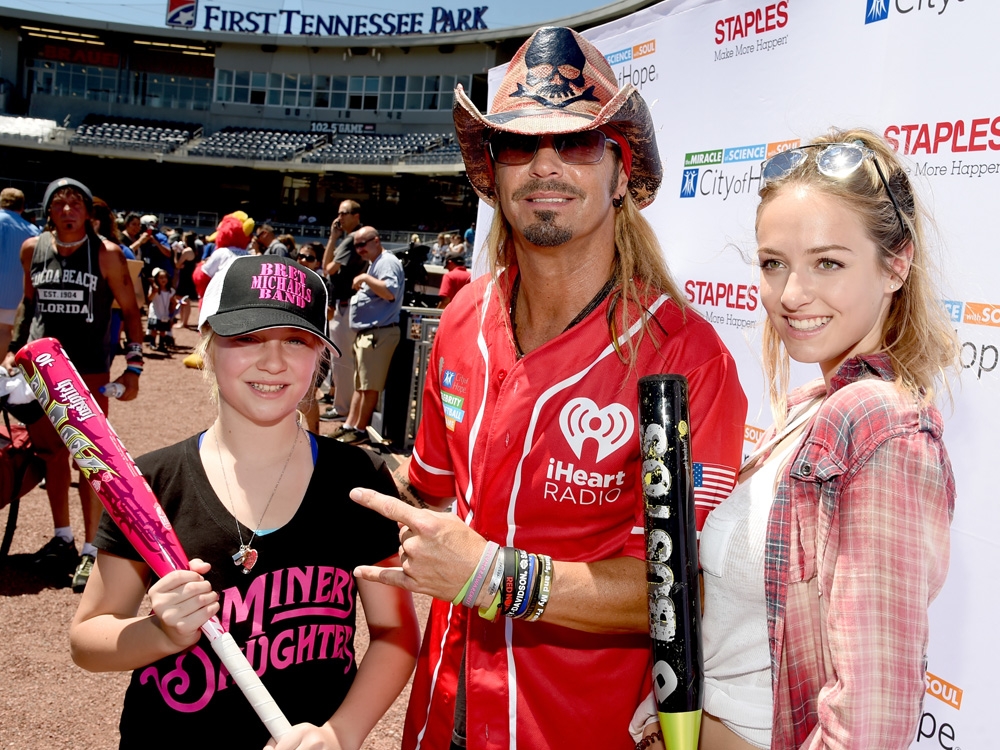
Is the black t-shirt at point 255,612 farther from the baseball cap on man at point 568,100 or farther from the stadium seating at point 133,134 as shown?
the stadium seating at point 133,134

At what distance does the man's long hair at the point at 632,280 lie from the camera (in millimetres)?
1992

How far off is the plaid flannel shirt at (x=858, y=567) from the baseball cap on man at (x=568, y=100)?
0.99m

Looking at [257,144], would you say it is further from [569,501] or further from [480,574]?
[480,574]

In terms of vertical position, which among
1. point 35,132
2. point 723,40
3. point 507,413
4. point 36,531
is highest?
point 35,132

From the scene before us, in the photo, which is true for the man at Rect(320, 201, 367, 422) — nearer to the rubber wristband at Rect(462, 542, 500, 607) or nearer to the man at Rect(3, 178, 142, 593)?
the man at Rect(3, 178, 142, 593)

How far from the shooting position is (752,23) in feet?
12.7

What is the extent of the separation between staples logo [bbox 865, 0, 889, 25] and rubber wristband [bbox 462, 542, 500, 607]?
264 centimetres

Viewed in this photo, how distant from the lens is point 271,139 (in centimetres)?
4469

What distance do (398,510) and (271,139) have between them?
4669cm

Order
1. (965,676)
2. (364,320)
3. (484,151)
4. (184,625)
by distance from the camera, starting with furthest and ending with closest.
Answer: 1. (364,320)
2. (965,676)
3. (484,151)
4. (184,625)

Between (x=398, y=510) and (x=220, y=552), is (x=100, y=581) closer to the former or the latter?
(x=220, y=552)

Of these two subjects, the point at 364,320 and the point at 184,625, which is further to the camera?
the point at 364,320

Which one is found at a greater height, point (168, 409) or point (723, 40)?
point (723, 40)

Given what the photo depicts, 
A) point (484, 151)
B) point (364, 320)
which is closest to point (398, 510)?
point (484, 151)
